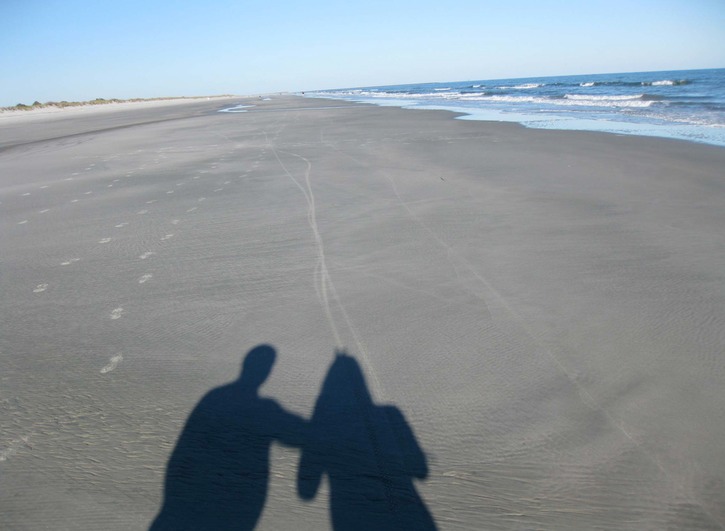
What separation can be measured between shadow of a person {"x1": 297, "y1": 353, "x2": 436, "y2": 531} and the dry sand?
0.08 ft

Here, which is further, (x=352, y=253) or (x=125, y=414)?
(x=352, y=253)

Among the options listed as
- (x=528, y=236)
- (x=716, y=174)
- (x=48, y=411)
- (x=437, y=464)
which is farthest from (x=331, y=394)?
(x=716, y=174)

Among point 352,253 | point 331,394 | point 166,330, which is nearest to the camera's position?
point 331,394

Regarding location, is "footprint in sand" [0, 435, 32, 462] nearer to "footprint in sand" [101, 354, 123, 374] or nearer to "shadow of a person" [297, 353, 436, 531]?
"footprint in sand" [101, 354, 123, 374]

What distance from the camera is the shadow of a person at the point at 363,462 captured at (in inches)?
84.8

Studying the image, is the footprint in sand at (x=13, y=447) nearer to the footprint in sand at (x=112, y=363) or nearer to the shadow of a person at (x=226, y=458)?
the footprint in sand at (x=112, y=363)

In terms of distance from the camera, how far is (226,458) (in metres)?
2.50

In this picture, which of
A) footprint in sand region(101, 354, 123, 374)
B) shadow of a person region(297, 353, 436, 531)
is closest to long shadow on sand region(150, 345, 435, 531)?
shadow of a person region(297, 353, 436, 531)

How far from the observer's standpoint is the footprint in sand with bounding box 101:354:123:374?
3342 mm

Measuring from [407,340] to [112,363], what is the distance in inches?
79.9

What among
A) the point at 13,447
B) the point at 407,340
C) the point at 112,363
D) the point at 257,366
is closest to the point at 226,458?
the point at 257,366

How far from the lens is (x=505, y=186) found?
8.26 m

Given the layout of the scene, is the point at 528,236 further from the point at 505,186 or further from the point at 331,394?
the point at 331,394

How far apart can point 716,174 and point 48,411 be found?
32.4ft
